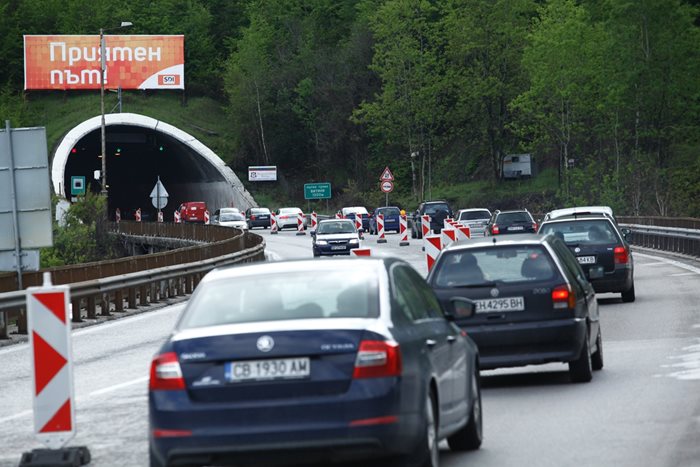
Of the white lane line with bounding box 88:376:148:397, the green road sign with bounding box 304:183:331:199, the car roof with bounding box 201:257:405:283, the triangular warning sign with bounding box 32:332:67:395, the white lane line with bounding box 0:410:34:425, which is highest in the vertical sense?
the car roof with bounding box 201:257:405:283

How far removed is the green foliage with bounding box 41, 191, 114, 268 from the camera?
57656 mm

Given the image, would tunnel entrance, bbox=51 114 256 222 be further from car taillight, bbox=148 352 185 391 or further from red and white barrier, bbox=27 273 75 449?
car taillight, bbox=148 352 185 391

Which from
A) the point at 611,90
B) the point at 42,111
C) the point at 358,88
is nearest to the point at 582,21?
the point at 611,90

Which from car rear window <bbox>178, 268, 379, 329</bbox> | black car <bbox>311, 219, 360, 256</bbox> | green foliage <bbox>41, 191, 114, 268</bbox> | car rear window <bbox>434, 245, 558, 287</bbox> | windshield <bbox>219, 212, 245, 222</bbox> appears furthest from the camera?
windshield <bbox>219, 212, 245, 222</bbox>

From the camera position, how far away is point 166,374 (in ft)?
27.5

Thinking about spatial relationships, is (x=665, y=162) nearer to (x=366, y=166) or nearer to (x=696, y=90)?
(x=696, y=90)

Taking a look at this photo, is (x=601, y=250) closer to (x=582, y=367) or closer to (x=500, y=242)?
(x=500, y=242)

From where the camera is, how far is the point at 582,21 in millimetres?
91938

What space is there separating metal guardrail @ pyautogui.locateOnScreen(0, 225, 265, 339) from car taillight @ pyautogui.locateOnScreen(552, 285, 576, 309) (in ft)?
35.2

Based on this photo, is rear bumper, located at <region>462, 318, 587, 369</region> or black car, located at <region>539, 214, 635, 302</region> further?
black car, located at <region>539, 214, 635, 302</region>

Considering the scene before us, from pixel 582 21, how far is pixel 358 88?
87.0 ft

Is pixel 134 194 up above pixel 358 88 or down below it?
below

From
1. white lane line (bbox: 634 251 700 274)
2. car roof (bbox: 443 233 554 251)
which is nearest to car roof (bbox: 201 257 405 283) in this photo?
car roof (bbox: 443 233 554 251)

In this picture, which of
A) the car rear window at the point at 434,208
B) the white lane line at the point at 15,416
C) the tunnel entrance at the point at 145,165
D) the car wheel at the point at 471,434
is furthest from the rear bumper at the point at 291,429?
the tunnel entrance at the point at 145,165
